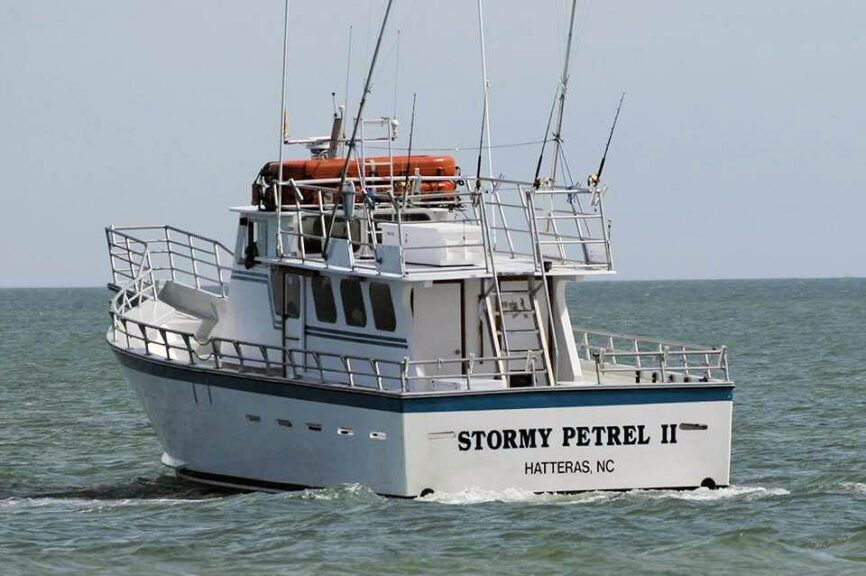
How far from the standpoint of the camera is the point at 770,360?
51719 mm

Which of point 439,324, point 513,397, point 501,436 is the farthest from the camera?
point 439,324

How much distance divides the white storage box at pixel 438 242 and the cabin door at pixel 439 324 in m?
0.36

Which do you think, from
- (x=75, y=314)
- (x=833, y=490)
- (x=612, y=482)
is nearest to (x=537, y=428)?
(x=612, y=482)

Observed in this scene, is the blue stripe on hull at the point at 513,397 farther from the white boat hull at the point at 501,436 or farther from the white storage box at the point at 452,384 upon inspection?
the white storage box at the point at 452,384

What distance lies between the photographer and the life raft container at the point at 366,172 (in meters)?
24.5

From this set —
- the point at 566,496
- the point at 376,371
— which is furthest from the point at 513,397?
the point at 376,371

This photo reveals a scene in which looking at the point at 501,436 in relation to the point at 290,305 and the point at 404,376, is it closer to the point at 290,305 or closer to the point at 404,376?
the point at 404,376

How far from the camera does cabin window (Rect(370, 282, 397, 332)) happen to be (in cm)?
2253

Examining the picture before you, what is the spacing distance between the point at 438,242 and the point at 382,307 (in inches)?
40.8

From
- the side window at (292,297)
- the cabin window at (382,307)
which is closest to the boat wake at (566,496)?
the cabin window at (382,307)

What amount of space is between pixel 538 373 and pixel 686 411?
1888 millimetres

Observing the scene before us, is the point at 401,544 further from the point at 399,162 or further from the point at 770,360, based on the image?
the point at 770,360

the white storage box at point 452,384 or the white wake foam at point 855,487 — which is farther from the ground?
the white storage box at point 452,384

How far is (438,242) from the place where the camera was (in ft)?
73.2
